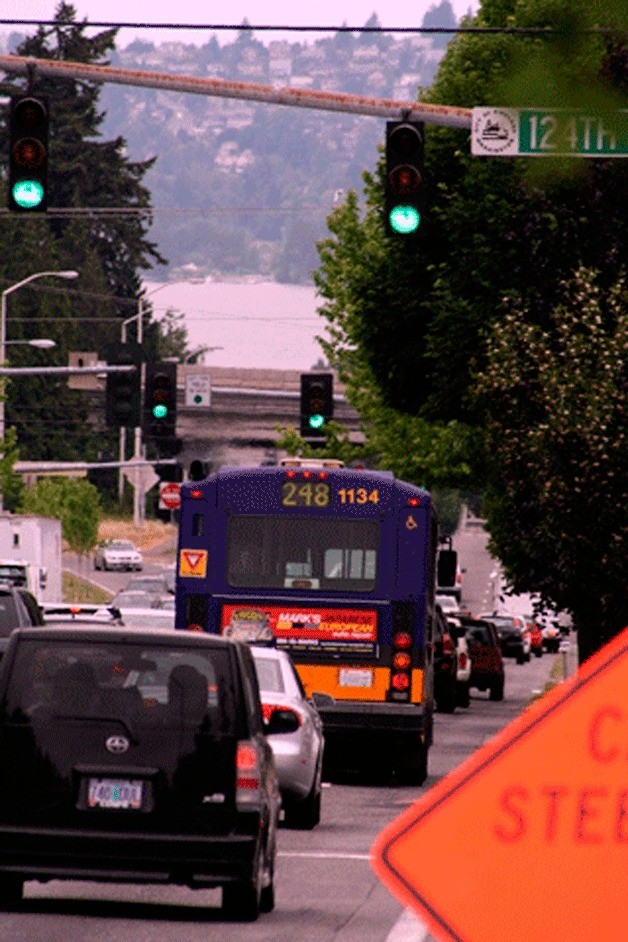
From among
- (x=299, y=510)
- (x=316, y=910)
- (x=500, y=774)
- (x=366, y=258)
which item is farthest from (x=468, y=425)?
(x=500, y=774)

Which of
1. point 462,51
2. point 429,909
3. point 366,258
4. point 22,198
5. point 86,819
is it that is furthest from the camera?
point 366,258

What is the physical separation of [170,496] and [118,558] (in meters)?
61.9

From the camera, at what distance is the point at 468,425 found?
163 feet

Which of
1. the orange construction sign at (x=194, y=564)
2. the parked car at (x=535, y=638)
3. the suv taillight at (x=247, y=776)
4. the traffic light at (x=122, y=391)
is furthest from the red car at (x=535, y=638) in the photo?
the suv taillight at (x=247, y=776)

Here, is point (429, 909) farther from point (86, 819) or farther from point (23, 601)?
point (23, 601)

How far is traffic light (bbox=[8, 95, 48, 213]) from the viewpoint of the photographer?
66.5ft

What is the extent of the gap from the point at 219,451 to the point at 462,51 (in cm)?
9174

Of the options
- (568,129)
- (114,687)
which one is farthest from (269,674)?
(568,129)

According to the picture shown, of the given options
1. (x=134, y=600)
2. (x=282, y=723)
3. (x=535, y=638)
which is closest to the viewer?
(x=282, y=723)

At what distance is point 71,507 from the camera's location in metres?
107

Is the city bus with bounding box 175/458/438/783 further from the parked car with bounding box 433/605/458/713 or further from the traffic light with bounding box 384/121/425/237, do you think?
the parked car with bounding box 433/605/458/713

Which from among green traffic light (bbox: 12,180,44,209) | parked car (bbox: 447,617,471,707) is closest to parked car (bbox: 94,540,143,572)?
parked car (bbox: 447,617,471,707)

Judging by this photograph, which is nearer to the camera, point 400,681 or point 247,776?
point 247,776

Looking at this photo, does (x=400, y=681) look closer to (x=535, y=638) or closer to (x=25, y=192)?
(x=25, y=192)
